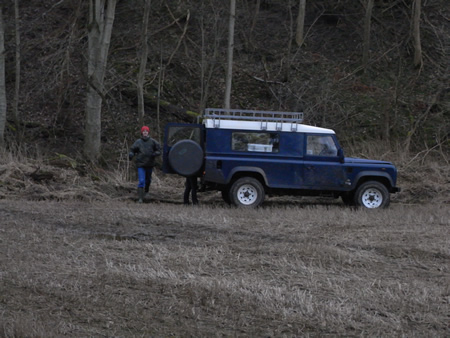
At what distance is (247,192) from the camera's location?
16406mm

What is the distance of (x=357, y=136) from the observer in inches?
1077

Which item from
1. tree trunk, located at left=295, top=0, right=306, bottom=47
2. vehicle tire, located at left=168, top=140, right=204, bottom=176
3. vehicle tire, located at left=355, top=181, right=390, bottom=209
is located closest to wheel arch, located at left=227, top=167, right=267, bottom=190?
vehicle tire, located at left=168, top=140, right=204, bottom=176

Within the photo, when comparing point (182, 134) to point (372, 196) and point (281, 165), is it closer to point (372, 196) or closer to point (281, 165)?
point (281, 165)

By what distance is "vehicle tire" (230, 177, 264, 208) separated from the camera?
1634 centimetres

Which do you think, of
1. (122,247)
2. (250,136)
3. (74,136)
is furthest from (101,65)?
(122,247)

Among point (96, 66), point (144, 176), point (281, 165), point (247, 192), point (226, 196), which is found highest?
point (96, 66)

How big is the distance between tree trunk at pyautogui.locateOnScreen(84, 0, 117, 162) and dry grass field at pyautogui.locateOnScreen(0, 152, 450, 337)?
864 centimetres

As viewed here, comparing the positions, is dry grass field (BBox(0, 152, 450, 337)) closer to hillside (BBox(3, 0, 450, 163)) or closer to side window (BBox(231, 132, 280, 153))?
side window (BBox(231, 132, 280, 153))

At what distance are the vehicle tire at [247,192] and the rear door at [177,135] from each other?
1.28 metres

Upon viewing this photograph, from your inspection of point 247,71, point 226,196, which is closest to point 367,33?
point 247,71

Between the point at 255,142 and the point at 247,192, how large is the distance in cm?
119

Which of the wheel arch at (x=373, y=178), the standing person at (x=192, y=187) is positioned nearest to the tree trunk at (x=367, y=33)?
the wheel arch at (x=373, y=178)

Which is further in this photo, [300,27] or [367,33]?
[300,27]

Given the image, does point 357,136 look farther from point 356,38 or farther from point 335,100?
point 356,38
